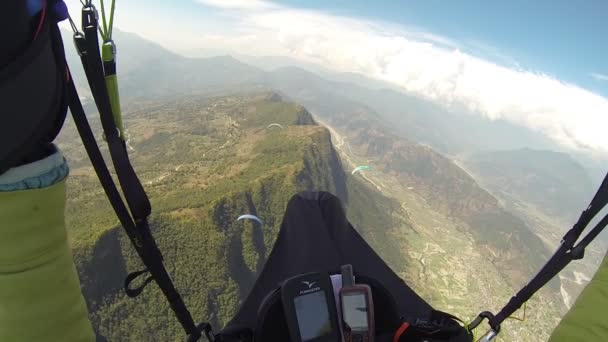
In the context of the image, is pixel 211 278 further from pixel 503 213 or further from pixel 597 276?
pixel 503 213

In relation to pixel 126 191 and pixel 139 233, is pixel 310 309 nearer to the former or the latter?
pixel 139 233

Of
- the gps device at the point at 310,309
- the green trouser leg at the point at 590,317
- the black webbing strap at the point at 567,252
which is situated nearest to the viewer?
the green trouser leg at the point at 590,317

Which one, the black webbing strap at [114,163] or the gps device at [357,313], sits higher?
the black webbing strap at [114,163]

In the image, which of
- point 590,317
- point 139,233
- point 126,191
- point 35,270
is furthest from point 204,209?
point 590,317

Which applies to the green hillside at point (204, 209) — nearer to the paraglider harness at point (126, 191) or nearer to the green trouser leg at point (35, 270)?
the paraglider harness at point (126, 191)

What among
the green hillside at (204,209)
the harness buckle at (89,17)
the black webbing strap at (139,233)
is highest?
the harness buckle at (89,17)

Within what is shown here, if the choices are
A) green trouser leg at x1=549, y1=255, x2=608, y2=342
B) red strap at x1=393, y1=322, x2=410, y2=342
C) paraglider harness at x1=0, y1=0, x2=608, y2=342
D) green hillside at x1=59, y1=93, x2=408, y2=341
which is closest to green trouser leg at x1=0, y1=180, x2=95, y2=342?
paraglider harness at x1=0, y1=0, x2=608, y2=342

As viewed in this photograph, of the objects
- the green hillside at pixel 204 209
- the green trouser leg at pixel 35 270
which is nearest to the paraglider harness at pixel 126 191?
the green trouser leg at pixel 35 270
